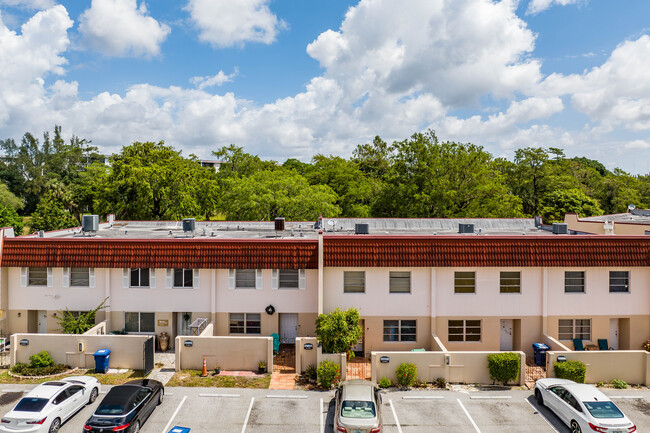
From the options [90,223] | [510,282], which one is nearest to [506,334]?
[510,282]

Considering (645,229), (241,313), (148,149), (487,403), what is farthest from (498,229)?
(148,149)

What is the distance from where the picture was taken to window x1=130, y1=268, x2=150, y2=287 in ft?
83.7

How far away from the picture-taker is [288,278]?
25.4m

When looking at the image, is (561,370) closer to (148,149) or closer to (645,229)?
(645,229)

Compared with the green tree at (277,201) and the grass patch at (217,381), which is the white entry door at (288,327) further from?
the green tree at (277,201)

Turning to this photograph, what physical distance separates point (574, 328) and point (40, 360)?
28.4 meters

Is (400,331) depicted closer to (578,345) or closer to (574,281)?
(578,345)

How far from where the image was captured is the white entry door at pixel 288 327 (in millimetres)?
25672

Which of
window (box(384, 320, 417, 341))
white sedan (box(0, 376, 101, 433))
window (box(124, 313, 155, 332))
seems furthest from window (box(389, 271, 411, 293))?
white sedan (box(0, 376, 101, 433))

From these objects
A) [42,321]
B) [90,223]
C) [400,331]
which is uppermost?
[90,223]

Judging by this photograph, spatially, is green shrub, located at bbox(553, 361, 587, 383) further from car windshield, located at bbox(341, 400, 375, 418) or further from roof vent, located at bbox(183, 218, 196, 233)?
roof vent, located at bbox(183, 218, 196, 233)

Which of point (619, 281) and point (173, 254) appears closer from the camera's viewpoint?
point (173, 254)

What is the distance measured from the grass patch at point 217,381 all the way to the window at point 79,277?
28.1ft

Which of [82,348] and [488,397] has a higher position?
[82,348]
